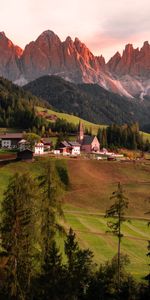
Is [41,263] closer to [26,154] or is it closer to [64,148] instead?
[26,154]

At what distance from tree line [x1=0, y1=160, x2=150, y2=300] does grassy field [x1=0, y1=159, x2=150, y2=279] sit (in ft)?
25.2

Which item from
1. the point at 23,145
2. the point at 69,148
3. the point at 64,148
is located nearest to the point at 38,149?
the point at 23,145

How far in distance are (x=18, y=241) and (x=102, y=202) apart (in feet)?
218

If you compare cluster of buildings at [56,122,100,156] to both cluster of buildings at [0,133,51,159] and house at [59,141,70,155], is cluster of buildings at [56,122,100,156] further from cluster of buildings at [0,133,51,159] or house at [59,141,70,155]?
cluster of buildings at [0,133,51,159]

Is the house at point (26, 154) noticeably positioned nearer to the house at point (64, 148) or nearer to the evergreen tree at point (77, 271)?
the house at point (64, 148)

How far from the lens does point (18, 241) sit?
38.5 m

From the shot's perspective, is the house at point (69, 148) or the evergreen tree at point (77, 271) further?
the house at point (69, 148)

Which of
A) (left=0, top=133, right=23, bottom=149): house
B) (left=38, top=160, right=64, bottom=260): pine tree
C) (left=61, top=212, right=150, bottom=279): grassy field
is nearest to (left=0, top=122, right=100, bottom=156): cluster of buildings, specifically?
(left=0, top=133, right=23, bottom=149): house

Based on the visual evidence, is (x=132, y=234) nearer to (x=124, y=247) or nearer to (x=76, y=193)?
(x=124, y=247)

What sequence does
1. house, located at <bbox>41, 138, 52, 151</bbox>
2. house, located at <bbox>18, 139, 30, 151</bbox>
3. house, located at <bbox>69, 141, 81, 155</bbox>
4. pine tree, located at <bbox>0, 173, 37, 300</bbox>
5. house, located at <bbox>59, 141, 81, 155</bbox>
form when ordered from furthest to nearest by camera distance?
house, located at <bbox>69, 141, 81, 155</bbox>
house, located at <bbox>41, 138, 52, 151</bbox>
house, located at <bbox>59, 141, 81, 155</bbox>
house, located at <bbox>18, 139, 30, 151</bbox>
pine tree, located at <bbox>0, 173, 37, 300</bbox>

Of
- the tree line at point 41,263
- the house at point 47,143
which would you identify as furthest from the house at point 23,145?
the tree line at point 41,263

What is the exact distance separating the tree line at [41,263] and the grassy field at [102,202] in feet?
25.2

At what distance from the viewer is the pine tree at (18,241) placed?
3791 cm

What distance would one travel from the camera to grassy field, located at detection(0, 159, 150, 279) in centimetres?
6744
